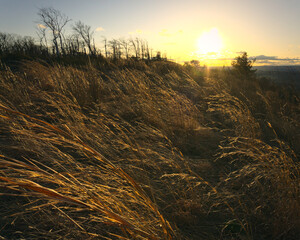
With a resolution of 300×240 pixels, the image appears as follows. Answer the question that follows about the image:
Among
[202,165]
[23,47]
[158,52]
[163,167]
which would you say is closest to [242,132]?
[202,165]

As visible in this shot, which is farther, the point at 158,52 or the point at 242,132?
the point at 158,52

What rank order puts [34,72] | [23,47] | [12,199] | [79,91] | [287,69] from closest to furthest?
[12,199], [79,91], [34,72], [287,69], [23,47]

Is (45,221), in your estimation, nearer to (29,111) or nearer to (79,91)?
(29,111)

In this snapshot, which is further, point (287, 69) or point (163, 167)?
point (287, 69)

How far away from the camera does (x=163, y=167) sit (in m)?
2.11

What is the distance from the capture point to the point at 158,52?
21141 mm

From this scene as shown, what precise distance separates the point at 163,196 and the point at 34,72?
5011mm

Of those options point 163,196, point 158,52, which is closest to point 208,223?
point 163,196

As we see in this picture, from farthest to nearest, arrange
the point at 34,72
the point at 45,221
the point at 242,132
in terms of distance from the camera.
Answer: the point at 34,72 < the point at 242,132 < the point at 45,221

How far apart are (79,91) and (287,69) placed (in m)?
7.97

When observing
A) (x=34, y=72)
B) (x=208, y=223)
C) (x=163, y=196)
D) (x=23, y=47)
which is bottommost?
(x=208, y=223)

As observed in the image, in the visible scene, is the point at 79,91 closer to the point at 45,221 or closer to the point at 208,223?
the point at 45,221

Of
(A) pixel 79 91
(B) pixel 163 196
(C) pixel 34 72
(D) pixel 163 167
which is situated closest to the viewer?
(B) pixel 163 196

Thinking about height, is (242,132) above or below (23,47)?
below
